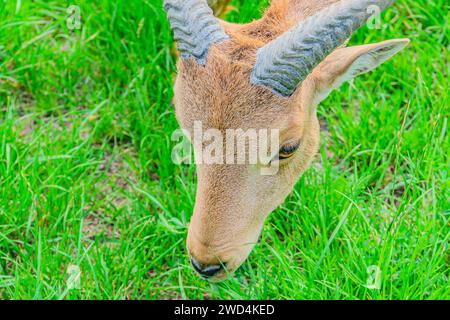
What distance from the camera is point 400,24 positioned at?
7.01 m

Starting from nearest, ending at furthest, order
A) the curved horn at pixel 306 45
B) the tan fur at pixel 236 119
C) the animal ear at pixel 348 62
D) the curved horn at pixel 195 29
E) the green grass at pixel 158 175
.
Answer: the curved horn at pixel 306 45
the tan fur at pixel 236 119
the curved horn at pixel 195 29
the animal ear at pixel 348 62
the green grass at pixel 158 175

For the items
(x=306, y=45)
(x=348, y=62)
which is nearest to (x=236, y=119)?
(x=306, y=45)

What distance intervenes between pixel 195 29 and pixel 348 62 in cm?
90

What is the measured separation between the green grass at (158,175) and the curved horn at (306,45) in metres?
0.97

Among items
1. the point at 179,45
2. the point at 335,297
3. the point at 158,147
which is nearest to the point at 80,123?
the point at 158,147

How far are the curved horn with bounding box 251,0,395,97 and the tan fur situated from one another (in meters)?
0.09

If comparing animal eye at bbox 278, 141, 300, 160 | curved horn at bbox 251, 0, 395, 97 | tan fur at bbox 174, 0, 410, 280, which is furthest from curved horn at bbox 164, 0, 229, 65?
animal eye at bbox 278, 141, 300, 160

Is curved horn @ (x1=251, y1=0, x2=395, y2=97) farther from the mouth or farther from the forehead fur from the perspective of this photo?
the mouth

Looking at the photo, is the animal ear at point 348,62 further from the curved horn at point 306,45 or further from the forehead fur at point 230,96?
the forehead fur at point 230,96

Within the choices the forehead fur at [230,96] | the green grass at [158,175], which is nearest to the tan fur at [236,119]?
the forehead fur at [230,96]

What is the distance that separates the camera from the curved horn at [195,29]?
176 inches

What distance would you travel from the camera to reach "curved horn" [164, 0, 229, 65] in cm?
447

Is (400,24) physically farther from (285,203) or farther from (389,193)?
(285,203)

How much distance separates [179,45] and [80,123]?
84.7 inches
